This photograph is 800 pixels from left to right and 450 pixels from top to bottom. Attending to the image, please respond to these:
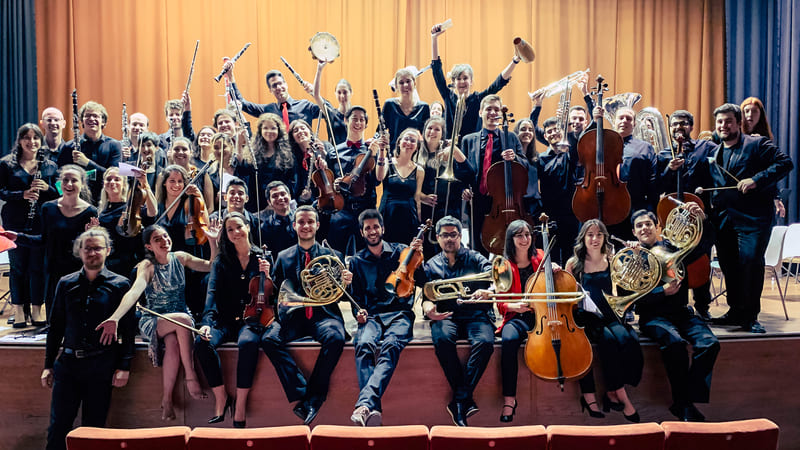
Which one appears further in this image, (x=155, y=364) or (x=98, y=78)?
(x=98, y=78)

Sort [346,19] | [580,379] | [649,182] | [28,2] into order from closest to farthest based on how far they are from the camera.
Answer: [580,379] → [649,182] → [28,2] → [346,19]

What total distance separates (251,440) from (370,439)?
1.30 feet

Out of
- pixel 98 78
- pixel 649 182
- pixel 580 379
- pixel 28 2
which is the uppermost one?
pixel 28 2

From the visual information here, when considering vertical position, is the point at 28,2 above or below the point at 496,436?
above

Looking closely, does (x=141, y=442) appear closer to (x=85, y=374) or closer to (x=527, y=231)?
(x=85, y=374)

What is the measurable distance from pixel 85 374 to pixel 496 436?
2.07 meters

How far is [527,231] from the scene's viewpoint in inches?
134

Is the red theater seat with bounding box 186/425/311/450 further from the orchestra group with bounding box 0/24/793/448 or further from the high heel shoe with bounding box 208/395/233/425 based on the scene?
the high heel shoe with bounding box 208/395/233/425

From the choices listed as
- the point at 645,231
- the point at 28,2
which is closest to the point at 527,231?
the point at 645,231

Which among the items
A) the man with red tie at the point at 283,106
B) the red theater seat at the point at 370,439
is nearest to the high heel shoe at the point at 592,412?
the red theater seat at the point at 370,439

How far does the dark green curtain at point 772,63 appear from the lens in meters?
6.46

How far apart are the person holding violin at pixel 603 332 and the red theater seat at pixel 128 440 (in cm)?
204

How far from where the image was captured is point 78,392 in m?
Result: 3.09

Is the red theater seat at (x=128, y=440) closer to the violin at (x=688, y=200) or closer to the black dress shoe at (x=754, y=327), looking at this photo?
the violin at (x=688, y=200)
